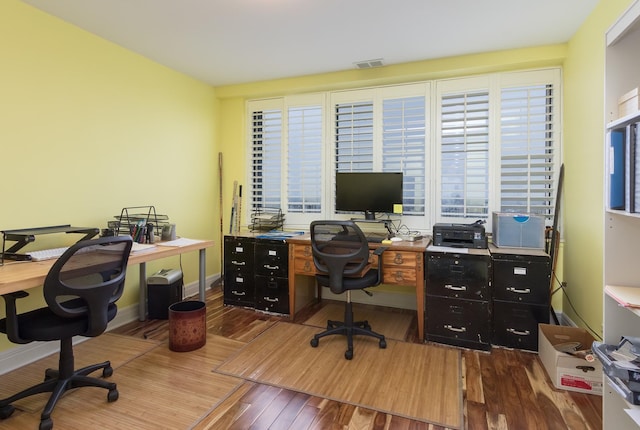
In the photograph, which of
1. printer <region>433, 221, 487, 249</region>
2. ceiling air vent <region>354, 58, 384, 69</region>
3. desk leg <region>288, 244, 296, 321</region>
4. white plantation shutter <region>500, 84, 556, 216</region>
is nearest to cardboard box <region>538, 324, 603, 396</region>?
printer <region>433, 221, 487, 249</region>

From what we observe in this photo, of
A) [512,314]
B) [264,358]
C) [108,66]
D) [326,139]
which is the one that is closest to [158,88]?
[108,66]

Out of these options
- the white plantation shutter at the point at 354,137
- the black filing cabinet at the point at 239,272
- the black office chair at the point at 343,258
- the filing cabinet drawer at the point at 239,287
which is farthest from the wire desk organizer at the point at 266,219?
the black office chair at the point at 343,258

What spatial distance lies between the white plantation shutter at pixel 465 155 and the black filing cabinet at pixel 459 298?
747 mm

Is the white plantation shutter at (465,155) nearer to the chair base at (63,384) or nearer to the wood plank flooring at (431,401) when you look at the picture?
the wood plank flooring at (431,401)

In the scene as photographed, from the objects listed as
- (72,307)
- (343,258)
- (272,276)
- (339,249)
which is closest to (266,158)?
(272,276)

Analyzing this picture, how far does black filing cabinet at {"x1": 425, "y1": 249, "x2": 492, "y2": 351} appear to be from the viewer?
2744 mm

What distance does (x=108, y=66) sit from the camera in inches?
123

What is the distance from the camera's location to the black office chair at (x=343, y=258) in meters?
2.65

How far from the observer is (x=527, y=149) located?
3.27 meters

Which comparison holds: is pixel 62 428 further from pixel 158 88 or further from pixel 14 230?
pixel 158 88

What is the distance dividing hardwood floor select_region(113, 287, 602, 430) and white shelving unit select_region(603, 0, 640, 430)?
48 cm

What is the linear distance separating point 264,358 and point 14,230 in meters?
2.01

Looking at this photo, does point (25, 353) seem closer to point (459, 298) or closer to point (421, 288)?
point (421, 288)

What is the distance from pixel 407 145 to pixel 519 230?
55.0 inches
